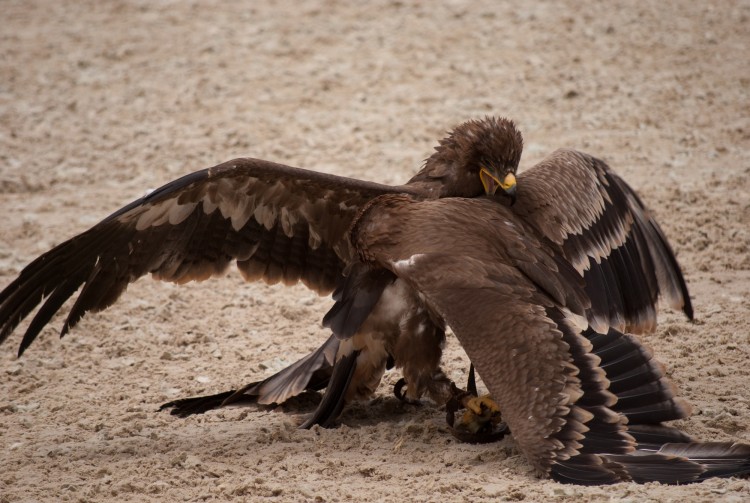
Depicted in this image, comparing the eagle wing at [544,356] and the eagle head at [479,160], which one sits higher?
the eagle head at [479,160]

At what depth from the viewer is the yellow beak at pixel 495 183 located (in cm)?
477

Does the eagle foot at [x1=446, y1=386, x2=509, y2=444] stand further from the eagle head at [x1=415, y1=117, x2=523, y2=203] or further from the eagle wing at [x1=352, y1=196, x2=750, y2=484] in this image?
the eagle head at [x1=415, y1=117, x2=523, y2=203]

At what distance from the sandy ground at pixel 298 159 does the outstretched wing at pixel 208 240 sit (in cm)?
63

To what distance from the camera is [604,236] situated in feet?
16.7

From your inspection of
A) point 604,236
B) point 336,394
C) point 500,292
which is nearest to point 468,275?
point 500,292

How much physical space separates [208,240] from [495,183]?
1.40 m

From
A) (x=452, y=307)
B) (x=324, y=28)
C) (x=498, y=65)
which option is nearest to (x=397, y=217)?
(x=452, y=307)

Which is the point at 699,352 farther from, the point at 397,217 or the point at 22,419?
the point at 22,419

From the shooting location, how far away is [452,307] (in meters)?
4.14

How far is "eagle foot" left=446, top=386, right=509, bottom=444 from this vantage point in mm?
4449

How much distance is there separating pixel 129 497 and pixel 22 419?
1.15m

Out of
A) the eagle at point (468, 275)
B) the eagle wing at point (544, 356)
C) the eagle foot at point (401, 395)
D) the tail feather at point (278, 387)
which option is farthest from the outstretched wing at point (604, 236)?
the tail feather at point (278, 387)

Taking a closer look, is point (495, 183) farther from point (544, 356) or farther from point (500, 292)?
point (544, 356)

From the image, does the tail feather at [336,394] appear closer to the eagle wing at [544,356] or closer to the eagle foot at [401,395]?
the eagle foot at [401,395]
